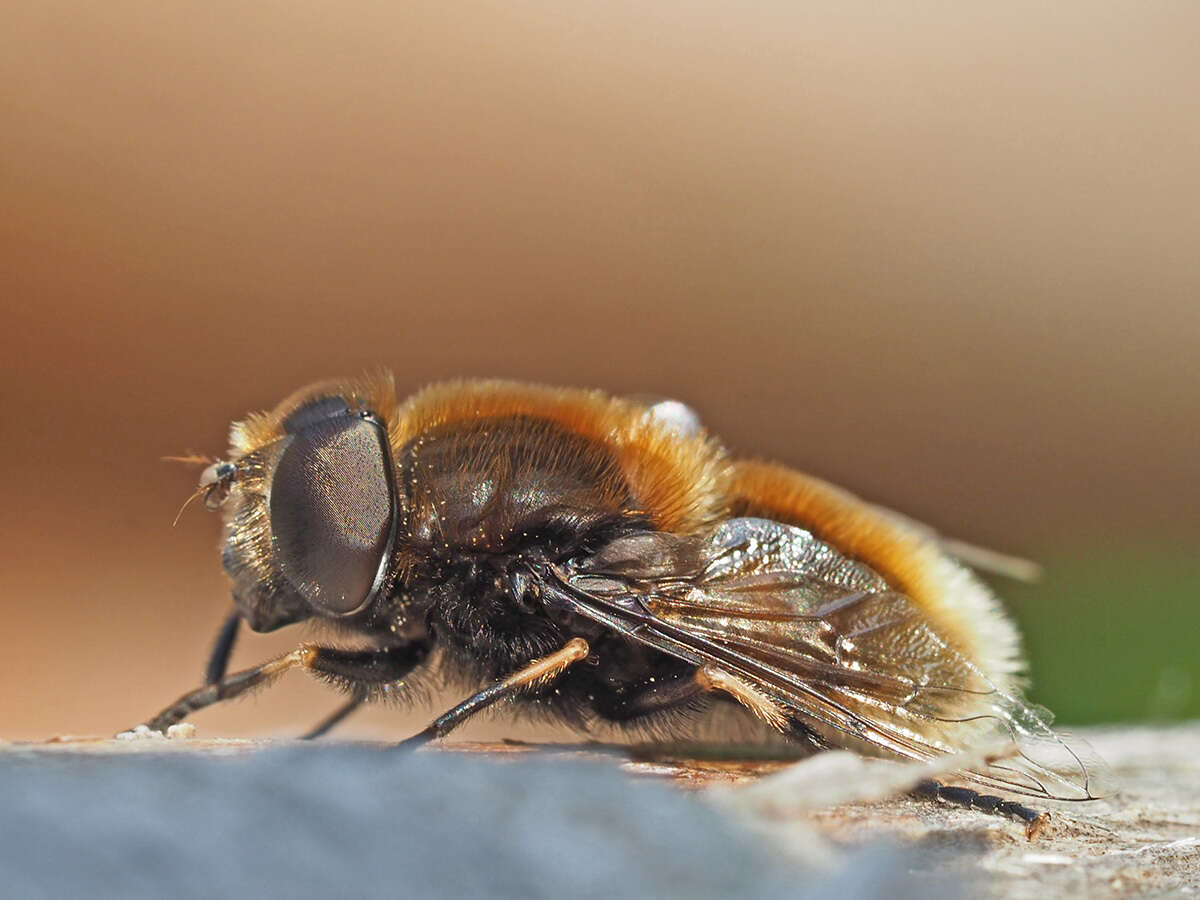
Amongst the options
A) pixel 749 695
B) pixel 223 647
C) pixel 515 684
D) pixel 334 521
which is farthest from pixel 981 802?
pixel 223 647

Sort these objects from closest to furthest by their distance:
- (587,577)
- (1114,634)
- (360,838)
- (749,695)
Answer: (360,838) → (749,695) → (587,577) → (1114,634)

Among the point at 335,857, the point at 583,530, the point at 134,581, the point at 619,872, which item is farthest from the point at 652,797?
the point at 134,581

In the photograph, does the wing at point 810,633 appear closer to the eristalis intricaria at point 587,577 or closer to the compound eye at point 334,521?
the eristalis intricaria at point 587,577

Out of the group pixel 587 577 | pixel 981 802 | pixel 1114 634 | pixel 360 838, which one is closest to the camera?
pixel 360 838

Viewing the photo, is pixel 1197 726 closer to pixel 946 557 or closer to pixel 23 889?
pixel 946 557

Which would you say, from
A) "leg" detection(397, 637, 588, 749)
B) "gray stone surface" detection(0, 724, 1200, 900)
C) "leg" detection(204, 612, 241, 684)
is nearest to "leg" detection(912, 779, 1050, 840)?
"gray stone surface" detection(0, 724, 1200, 900)

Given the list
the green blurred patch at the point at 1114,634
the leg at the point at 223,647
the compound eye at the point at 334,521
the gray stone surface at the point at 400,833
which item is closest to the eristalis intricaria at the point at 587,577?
the compound eye at the point at 334,521

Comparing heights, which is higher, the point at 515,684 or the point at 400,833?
the point at 400,833

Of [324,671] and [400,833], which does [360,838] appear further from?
[324,671]
